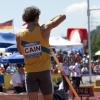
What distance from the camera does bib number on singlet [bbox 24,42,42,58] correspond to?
620 centimetres

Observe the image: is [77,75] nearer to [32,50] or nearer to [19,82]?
[19,82]

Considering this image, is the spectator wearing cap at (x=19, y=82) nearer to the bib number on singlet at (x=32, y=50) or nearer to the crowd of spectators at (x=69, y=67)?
the crowd of spectators at (x=69, y=67)

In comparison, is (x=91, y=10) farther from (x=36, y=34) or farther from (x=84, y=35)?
(x=36, y=34)

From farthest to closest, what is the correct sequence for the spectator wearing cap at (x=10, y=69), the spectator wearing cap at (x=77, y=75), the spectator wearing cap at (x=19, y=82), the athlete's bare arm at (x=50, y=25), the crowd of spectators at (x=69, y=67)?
the spectator wearing cap at (x=10, y=69)
the spectator wearing cap at (x=77, y=75)
the crowd of spectators at (x=69, y=67)
the spectator wearing cap at (x=19, y=82)
the athlete's bare arm at (x=50, y=25)

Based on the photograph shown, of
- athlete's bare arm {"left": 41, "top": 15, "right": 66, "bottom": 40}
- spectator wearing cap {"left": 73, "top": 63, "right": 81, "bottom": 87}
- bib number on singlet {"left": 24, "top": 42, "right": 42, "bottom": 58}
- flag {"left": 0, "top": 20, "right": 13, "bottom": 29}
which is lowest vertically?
spectator wearing cap {"left": 73, "top": 63, "right": 81, "bottom": 87}

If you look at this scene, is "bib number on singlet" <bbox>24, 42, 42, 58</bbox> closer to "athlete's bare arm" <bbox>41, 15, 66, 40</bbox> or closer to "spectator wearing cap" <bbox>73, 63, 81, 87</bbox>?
"athlete's bare arm" <bbox>41, 15, 66, 40</bbox>

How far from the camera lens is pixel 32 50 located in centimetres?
623

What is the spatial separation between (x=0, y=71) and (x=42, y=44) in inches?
734

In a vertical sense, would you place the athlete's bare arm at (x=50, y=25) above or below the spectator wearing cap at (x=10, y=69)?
above

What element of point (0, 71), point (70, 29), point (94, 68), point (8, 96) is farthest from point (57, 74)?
point (94, 68)

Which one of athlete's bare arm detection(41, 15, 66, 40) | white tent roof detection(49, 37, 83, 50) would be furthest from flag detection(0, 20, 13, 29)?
athlete's bare arm detection(41, 15, 66, 40)

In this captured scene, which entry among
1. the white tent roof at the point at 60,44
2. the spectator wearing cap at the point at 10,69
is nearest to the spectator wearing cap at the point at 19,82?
the white tent roof at the point at 60,44

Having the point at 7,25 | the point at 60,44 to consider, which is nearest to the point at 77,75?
the point at 60,44

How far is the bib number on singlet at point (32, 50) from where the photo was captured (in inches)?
244
